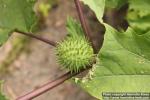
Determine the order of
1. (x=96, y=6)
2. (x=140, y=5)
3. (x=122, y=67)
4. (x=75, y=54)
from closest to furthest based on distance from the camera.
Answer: (x=96, y=6), (x=122, y=67), (x=75, y=54), (x=140, y=5)

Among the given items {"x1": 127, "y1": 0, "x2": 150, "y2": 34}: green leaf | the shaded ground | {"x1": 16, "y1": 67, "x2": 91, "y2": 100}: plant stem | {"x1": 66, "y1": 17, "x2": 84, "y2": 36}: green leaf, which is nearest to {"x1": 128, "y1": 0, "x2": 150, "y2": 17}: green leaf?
{"x1": 127, "y1": 0, "x2": 150, "y2": 34}: green leaf

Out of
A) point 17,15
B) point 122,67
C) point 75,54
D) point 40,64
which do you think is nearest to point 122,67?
point 122,67

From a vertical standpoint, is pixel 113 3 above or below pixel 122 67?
above

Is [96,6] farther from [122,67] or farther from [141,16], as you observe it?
[141,16]

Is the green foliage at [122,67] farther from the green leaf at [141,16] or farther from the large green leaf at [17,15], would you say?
the large green leaf at [17,15]

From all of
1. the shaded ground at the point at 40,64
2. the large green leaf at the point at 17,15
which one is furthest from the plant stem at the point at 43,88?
the shaded ground at the point at 40,64

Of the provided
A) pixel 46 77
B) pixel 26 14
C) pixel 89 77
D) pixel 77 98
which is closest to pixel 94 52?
pixel 89 77
